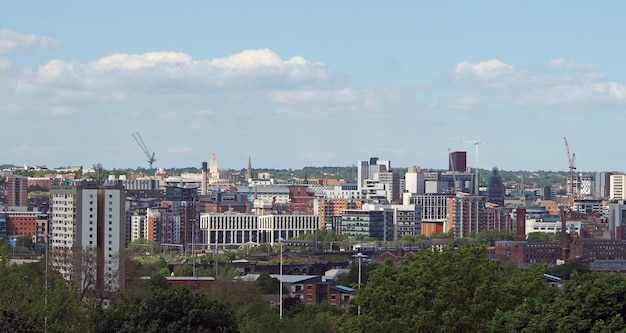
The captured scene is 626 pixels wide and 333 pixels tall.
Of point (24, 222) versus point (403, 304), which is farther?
point (24, 222)

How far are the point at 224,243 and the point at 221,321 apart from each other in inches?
5354

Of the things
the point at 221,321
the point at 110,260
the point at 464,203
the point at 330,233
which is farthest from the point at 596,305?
the point at 464,203

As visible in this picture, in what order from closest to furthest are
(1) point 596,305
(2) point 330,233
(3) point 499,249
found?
(1) point 596,305 → (3) point 499,249 → (2) point 330,233

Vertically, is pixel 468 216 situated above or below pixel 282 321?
above

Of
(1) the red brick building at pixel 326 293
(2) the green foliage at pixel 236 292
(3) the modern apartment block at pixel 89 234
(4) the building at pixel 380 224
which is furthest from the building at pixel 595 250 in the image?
(2) the green foliage at pixel 236 292

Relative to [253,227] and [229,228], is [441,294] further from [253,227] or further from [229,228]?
[253,227]

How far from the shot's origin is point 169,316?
125ft

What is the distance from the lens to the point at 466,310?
3872 centimetres

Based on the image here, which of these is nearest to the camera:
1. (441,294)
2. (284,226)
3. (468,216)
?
(441,294)

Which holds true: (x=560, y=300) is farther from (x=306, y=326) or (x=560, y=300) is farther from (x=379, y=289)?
(x=306, y=326)

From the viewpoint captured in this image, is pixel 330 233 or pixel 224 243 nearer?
pixel 330 233

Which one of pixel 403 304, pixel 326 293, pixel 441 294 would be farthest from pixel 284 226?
pixel 441 294

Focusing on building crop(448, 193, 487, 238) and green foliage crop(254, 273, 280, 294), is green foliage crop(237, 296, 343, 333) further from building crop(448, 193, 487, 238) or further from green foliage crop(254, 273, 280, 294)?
building crop(448, 193, 487, 238)

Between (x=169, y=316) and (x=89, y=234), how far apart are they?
46.6 m
